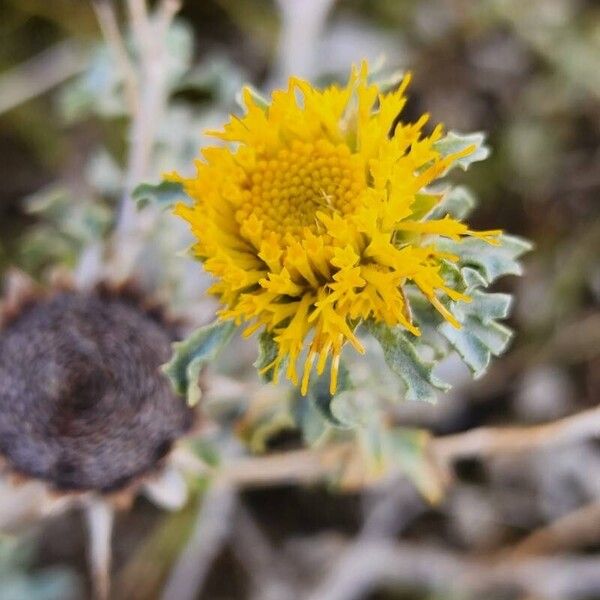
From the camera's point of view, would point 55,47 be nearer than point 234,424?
No

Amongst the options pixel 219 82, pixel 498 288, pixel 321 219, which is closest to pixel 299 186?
pixel 321 219

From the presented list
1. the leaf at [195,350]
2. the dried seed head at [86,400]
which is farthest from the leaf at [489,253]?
the dried seed head at [86,400]

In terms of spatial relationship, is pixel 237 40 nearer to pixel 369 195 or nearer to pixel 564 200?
pixel 564 200

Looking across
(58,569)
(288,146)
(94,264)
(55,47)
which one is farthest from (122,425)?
(55,47)

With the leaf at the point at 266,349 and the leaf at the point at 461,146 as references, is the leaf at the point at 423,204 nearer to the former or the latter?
the leaf at the point at 461,146

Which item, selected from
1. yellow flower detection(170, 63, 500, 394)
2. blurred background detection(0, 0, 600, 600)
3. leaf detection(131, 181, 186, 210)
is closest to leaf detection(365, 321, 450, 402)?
yellow flower detection(170, 63, 500, 394)

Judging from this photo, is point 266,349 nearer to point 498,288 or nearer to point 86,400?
point 86,400
